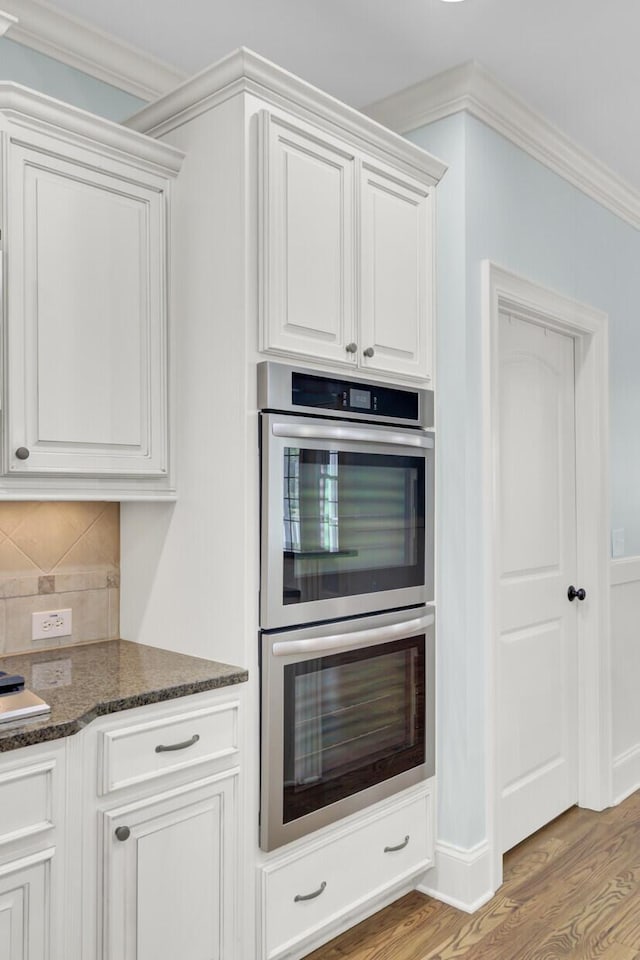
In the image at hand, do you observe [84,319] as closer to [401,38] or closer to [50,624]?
[50,624]

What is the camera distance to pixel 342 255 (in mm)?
2219

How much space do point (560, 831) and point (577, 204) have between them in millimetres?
2598

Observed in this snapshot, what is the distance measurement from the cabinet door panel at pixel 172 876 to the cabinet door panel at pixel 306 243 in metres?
1.16

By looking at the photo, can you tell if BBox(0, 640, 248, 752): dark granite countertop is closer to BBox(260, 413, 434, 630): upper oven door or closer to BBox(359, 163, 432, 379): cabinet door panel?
BBox(260, 413, 434, 630): upper oven door

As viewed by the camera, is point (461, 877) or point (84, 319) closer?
point (84, 319)

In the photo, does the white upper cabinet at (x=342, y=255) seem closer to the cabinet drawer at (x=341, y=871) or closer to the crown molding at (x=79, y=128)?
the crown molding at (x=79, y=128)

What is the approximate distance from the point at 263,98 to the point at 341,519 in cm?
115

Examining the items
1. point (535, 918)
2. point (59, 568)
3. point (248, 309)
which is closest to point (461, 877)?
point (535, 918)

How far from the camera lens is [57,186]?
1942mm

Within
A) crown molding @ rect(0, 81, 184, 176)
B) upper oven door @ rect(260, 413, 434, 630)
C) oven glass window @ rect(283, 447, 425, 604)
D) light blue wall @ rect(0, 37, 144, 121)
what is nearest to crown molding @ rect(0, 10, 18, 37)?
crown molding @ rect(0, 81, 184, 176)

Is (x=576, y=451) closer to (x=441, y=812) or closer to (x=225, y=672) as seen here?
(x=441, y=812)

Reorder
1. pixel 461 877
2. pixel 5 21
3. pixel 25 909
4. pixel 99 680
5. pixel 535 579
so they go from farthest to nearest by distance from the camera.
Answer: pixel 535 579 → pixel 461 877 → pixel 99 680 → pixel 5 21 → pixel 25 909

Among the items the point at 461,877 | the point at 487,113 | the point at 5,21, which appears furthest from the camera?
the point at 487,113

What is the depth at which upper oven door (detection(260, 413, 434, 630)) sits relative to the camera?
2002 millimetres
